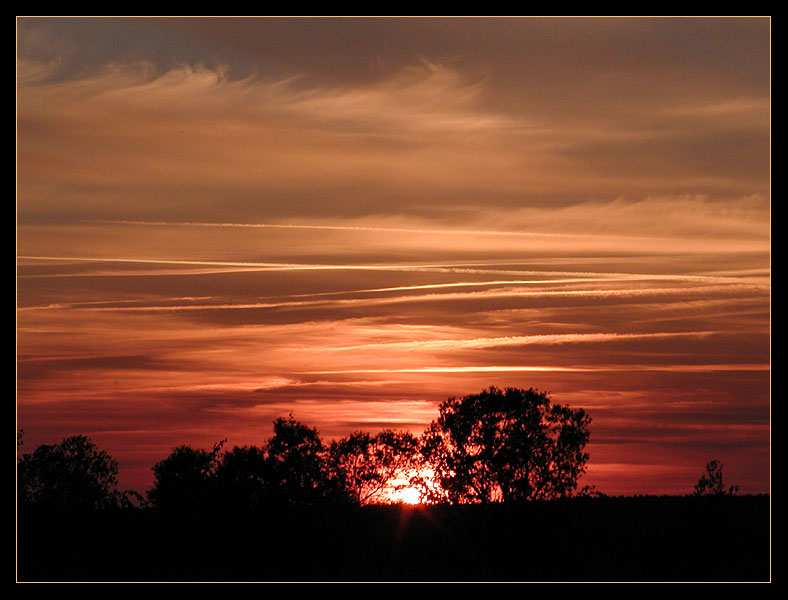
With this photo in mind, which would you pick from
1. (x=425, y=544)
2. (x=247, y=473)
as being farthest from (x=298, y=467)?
(x=425, y=544)

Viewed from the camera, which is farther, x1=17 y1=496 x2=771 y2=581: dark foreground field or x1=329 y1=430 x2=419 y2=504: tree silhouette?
x1=329 y1=430 x2=419 y2=504: tree silhouette

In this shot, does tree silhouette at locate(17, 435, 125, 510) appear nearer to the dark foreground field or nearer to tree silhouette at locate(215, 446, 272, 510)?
tree silhouette at locate(215, 446, 272, 510)

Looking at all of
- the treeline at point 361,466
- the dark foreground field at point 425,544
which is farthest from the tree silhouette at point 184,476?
the dark foreground field at point 425,544

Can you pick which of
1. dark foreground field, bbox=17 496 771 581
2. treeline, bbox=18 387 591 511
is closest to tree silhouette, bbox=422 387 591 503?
treeline, bbox=18 387 591 511

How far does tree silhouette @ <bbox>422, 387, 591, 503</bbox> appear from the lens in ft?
151

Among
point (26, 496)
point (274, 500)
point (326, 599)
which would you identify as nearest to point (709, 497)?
point (326, 599)

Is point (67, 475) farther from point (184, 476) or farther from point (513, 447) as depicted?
point (513, 447)

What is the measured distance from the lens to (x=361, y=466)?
5556cm

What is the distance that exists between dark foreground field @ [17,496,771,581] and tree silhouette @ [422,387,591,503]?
73.7 ft

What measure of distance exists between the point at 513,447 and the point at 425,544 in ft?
85.7

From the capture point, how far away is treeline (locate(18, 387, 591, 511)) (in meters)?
46.2

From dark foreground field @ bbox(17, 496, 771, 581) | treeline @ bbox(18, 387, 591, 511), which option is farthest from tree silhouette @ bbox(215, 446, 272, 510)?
dark foreground field @ bbox(17, 496, 771, 581)

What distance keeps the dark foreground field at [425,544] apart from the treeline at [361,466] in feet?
59.7
